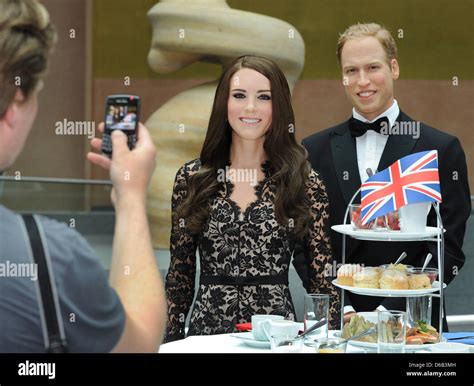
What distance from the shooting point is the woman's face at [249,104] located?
256cm

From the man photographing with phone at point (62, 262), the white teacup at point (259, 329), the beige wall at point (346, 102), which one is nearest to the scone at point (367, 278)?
the white teacup at point (259, 329)

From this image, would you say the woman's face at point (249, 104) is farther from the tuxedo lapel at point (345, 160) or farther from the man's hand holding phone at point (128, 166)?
the man's hand holding phone at point (128, 166)

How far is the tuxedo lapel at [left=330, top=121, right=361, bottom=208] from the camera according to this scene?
282 centimetres

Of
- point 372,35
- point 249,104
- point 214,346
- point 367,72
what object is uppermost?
point 372,35

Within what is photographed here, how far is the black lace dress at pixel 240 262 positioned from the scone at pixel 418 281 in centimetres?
39

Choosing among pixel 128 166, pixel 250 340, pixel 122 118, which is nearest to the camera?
pixel 128 166

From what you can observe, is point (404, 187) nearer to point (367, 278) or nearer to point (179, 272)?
point (367, 278)

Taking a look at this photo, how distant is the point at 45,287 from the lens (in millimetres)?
1240

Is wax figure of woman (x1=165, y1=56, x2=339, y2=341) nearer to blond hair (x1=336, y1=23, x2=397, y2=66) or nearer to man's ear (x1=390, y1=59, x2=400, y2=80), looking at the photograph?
blond hair (x1=336, y1=23, x2=397, y2=66)

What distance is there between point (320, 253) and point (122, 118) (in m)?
1.24

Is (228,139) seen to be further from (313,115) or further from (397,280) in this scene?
(313,115)

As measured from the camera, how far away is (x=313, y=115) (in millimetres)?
4957

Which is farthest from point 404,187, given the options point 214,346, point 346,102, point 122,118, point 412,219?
point 346,102
